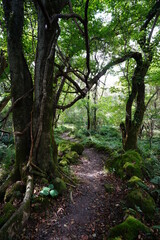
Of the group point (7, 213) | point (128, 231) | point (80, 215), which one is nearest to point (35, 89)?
point (7, 213)

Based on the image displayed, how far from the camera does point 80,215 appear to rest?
9.78ft

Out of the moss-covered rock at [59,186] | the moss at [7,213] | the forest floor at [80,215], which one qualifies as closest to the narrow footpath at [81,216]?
the forest floor at [80,215]

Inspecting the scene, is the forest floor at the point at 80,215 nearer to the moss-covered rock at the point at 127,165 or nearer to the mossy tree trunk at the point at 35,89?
the moss-covered rock at the point at 127,165

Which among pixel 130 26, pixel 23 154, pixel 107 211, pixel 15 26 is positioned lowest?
pixel 107 211

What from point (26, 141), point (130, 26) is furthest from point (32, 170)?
point (130, 26)

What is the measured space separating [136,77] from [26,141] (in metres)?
5.64

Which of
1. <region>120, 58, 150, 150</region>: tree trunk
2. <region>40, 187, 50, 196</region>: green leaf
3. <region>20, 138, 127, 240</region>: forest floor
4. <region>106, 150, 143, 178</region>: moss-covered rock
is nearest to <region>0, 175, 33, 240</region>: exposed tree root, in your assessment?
<region>20, 138, 127, 240</region>: forest floor

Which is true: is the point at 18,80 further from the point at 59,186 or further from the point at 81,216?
the point at 81,216

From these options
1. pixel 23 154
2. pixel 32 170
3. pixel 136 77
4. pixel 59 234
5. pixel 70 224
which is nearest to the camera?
pixel 59 234

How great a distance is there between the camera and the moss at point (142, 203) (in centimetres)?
280

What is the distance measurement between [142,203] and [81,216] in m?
1.53

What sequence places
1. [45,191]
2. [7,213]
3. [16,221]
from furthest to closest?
[45,191], [7,213], [16,221]

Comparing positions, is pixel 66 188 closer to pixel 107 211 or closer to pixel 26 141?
pixel 107 211

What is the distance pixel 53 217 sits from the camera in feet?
9.18
